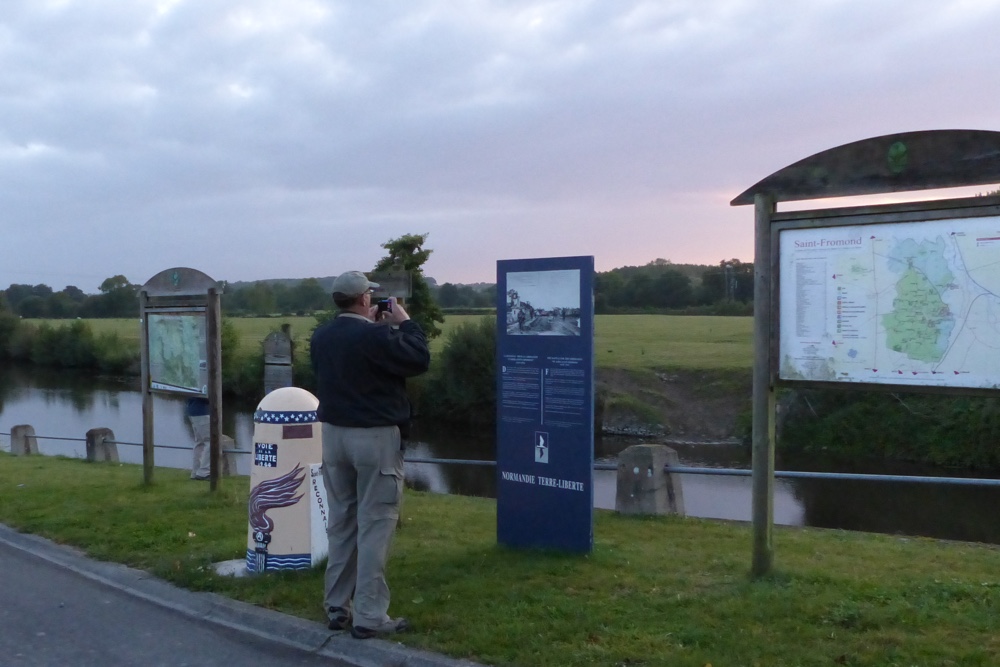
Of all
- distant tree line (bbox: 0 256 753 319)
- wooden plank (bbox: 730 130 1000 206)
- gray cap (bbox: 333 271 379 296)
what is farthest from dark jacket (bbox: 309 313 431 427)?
distant tree line (bbox: 0 256 753 319)

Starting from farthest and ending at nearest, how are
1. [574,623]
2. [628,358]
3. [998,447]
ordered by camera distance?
[628,358] → [998,447] → [574,623]

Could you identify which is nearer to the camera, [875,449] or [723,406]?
[875,449]

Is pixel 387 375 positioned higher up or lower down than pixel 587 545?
higher up

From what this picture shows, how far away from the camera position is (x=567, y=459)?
22.5 ft

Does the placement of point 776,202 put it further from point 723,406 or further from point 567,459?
point 723,406

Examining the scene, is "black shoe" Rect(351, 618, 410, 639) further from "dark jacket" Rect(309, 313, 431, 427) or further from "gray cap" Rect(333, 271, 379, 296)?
"gray cap" Rect(333, 271, 379, 296)

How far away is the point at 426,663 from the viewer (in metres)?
4.86

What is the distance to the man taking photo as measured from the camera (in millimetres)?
5363

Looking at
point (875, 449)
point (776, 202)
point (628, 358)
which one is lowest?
point (875, 449)

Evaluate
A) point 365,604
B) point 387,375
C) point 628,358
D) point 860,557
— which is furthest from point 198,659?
point 628,358

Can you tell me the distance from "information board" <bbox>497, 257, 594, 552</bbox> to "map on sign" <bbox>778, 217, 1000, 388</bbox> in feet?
5.22

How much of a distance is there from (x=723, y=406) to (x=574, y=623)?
32.4m

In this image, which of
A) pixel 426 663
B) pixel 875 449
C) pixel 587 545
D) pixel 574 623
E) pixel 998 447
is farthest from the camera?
pixel 875 449

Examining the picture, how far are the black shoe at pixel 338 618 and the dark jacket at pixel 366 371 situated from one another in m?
1.15
